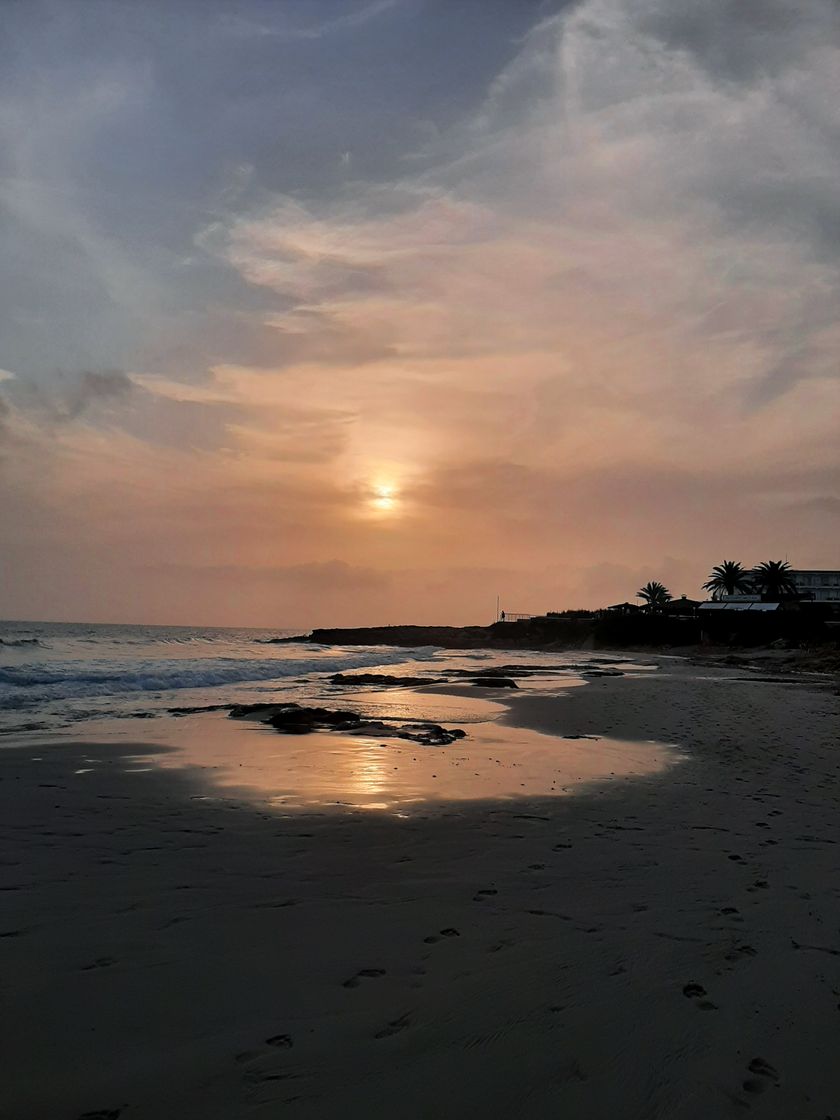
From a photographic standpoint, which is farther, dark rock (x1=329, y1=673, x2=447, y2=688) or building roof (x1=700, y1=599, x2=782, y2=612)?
building roof (x1=700, y1=599, x2=782, y2=612)

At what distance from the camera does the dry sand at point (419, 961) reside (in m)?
3.56

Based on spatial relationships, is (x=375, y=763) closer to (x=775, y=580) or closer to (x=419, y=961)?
(x=419, y=961)

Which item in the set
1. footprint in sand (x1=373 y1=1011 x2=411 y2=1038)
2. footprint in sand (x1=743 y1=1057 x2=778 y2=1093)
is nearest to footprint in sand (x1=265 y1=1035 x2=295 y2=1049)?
footprint in sand (x1=373 y1=1011 x2=411 y2=1038)

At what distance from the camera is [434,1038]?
397cm

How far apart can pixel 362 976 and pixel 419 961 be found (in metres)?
0.45

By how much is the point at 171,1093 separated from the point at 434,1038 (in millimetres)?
1376

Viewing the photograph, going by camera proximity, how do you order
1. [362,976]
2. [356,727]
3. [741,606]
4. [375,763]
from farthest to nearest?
[741,606], [356,727], [375,763], [362,976]

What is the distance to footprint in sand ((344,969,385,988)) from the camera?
→ 4547 millimetres

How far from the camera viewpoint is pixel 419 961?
491 centimetres

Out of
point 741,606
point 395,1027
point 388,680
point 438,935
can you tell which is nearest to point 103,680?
point 388,680

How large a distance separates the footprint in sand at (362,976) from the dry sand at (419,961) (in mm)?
17

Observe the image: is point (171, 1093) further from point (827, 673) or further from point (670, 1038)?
point (827, 673)

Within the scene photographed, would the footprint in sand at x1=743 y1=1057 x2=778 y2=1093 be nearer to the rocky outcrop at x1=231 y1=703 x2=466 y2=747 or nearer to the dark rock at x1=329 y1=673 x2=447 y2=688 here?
the rocky outcrop at x1=231 y1=703 x2=466 y2=747

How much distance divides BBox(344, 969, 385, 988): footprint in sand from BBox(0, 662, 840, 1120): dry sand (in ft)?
0.05
